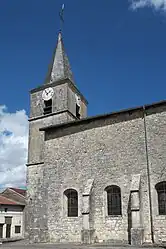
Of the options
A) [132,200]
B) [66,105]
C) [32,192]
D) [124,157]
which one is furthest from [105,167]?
[66,105]

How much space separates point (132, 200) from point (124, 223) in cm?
162

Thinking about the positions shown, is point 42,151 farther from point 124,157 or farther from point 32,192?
point 124,157

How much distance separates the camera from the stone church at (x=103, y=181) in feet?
50.6

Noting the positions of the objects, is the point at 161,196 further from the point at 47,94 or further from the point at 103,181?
the point at 47,94

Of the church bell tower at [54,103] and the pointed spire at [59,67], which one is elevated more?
the pointed spire at [59,67]

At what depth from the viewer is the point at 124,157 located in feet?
55.5

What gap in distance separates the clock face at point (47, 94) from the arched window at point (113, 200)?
10473 millimetres

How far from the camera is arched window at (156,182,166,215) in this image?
15.2 metres

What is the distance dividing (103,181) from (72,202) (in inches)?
98.8

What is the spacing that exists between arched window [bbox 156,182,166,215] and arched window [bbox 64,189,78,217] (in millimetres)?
5093

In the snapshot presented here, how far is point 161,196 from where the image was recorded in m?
15.4

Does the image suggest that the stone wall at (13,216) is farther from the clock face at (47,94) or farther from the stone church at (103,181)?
the clock face at (47,94)

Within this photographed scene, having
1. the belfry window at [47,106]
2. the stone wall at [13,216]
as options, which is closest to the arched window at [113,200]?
the belfry window at [47,106]

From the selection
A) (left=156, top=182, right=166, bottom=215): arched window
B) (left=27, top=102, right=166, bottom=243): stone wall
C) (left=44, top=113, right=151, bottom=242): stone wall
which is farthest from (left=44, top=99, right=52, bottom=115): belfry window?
(left=156, top=182, right=166, bottom=215): arched window
